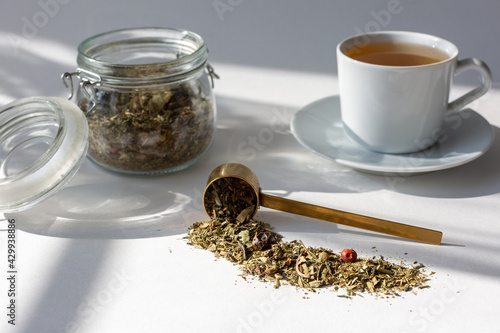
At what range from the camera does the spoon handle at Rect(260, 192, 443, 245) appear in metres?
1.00

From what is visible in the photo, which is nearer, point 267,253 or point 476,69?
point 267,253

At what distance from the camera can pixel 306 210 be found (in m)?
1.07

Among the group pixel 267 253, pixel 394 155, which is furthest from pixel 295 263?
pixel 394 155

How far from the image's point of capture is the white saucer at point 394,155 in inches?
44.9

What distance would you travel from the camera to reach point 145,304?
89 cm

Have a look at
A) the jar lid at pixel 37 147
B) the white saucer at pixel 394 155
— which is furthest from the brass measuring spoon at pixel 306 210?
the jar lid at pixel 37 147

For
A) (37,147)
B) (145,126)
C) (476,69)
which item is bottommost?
(37,147)

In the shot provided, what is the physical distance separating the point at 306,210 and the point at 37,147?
589 mm

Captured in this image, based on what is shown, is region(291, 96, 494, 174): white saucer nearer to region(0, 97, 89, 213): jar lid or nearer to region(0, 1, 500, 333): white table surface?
region(0, 1, 500, 333): white table surface

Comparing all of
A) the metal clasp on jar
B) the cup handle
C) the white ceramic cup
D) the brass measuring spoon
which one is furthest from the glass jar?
the cup handle

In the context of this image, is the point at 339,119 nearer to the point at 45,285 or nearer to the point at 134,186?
the point at 134,186

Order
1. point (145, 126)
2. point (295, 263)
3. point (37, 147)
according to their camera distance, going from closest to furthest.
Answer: point (295, 263)
point (145, 126)
point (37, 147)

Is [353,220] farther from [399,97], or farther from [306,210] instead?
[399,97]

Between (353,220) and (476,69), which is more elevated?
(476,69)
